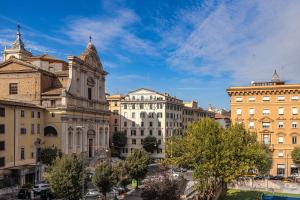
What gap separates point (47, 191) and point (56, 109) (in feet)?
73.5

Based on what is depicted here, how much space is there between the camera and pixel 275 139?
7812 centimetres

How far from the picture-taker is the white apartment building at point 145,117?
110m

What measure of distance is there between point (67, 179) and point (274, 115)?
169 feet

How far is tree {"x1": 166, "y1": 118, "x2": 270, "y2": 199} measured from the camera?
1756 inches

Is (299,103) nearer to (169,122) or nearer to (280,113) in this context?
(280,113)

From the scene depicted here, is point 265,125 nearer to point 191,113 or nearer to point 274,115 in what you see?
point 274,115

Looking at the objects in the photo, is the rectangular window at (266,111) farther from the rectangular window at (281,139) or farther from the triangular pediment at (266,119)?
the rectangular window at (281,139)

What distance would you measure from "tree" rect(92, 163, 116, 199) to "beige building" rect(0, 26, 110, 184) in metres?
18.4

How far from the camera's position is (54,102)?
2741 inches

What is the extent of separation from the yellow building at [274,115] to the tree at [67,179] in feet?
157

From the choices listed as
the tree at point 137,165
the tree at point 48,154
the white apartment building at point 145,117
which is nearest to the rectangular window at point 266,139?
the tree at point 137,165

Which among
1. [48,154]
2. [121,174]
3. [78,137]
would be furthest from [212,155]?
[78,137]

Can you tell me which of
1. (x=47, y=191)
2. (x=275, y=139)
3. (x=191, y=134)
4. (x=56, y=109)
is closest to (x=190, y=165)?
(x=191, y=134)

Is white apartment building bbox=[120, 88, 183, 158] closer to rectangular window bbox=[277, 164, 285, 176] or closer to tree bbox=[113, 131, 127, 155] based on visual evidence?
tree bbox=[113, 131, 127, 155]
